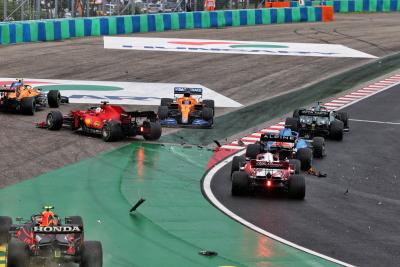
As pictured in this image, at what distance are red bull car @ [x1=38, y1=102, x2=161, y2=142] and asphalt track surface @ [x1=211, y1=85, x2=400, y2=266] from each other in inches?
148

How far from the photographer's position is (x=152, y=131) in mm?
30906

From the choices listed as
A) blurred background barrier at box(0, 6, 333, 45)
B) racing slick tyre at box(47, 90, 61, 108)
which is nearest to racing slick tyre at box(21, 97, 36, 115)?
racing slick tyre at box(47, 90, 61, 108)

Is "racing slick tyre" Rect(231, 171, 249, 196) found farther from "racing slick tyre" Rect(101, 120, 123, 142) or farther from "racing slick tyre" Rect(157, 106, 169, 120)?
"racing slick tyre" Rect(157, 106, 169, 120)

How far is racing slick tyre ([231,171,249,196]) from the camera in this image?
79.7ft

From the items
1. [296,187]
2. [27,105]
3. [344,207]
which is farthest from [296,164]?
[27,105]

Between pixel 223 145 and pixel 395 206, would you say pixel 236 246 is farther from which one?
pixel 223 145

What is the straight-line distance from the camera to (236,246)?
66.2 feet

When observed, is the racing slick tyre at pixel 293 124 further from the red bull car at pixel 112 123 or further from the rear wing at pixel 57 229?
the rear wing at pixel 57 229

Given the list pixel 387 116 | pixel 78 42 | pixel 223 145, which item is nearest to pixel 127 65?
pixel 78 42

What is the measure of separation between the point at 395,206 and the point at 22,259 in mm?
10927

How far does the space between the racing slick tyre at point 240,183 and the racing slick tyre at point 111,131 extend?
268 inches

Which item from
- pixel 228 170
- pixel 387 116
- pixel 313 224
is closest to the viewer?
pixel 313 224

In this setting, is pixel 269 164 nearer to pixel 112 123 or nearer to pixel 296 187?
pixel 296 187

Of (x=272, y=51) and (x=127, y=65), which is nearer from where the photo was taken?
(x=127, y=65)
